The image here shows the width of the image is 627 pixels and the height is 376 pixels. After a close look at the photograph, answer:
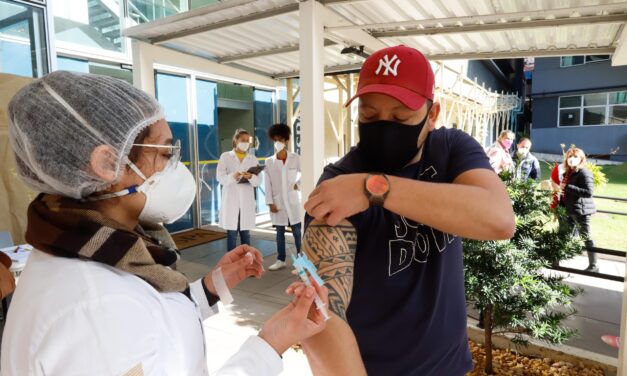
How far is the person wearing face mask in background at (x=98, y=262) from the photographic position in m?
0.75

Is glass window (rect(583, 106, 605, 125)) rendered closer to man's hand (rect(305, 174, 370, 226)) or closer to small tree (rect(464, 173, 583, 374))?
small tree (rect(464, 173, 583, 374))

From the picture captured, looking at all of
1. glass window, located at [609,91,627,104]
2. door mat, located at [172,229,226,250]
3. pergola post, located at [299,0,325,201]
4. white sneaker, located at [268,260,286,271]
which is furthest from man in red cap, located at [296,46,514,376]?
glass window, located at [609,91,627,104]

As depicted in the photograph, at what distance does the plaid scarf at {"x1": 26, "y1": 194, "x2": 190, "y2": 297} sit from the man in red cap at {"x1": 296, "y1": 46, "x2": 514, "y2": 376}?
0.47 meters

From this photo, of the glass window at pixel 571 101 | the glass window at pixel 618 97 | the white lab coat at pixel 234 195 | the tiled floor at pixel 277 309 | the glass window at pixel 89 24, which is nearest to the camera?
the tiled floor at pixel 277 309

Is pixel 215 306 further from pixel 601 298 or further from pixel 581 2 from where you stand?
pixel 601 298

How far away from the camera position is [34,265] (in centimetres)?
87

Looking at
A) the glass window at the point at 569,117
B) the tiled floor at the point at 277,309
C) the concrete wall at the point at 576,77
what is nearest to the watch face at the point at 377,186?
the tiled floor at the point at 277,309

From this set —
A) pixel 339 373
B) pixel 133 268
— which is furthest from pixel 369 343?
pixel 133 268

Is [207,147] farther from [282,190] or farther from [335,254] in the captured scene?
[335,254]

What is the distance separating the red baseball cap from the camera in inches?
45.1

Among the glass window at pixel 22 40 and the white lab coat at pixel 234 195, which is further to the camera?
the white lab coat at pixel 234 195

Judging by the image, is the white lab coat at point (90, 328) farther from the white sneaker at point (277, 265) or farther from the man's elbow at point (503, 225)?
the white sneaker at point (277, 265)

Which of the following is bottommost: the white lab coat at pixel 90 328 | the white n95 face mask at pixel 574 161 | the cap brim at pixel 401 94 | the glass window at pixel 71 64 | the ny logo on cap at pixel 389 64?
the white lab coat at pixel 90 328

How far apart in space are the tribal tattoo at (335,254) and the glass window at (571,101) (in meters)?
24.6
